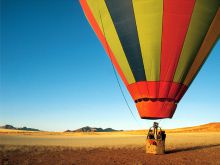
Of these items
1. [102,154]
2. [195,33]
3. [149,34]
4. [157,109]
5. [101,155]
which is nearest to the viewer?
[157,109]

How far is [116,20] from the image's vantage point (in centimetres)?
1448

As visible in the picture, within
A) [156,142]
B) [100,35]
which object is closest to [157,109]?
[156,142]

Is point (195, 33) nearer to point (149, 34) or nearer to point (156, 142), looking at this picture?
point (149, 34)

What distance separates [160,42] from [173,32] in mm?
697

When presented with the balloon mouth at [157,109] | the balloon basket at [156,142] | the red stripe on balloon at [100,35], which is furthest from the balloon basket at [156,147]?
the red stripe on balloon at [100,35]

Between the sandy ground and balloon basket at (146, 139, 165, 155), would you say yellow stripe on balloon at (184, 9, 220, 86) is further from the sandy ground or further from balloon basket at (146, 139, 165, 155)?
the sandy ground

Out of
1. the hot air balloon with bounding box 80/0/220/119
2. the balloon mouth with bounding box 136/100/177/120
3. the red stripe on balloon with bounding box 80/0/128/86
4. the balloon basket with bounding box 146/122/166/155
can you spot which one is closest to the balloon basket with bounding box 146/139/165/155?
the balloon basket with bounding box 146/122/166/155

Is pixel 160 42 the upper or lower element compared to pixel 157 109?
upper

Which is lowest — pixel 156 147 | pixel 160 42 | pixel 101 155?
pixel 101 155

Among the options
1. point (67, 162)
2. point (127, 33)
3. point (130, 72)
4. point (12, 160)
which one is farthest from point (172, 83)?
point (12, 160)

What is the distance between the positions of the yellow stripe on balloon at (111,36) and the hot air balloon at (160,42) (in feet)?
0.16

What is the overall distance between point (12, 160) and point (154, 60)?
7.08m

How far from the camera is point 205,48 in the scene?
48.8 feet

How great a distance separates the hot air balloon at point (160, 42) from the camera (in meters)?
13.8
